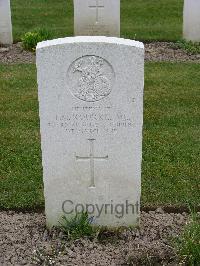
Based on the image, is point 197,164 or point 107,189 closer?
point 107,189

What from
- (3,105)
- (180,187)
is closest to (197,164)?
(180,187)

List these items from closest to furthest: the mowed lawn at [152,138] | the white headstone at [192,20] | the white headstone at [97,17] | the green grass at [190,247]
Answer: the green grass at [190,247]
the mowed lawn at [152,138]
the white headstone at [192,20]
the white headstone at [97,17]

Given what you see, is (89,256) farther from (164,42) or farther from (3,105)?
(164,42)

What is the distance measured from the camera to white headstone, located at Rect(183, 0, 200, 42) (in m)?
10.1

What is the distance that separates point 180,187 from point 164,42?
5936 mm

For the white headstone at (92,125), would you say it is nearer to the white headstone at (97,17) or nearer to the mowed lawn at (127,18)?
the white headstone at (97,17)

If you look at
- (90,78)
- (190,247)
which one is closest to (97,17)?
(90,78)

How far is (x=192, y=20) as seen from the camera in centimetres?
1026

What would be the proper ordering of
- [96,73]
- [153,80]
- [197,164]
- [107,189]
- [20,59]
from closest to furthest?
[96,73]
[107,189]
[197,164]
[153,80]
[20,59]

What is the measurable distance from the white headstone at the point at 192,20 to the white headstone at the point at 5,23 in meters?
3.19

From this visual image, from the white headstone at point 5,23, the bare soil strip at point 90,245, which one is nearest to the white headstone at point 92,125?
the bare soil strip at point 90,245

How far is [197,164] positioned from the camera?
19.1 ft

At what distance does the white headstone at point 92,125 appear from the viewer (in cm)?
397

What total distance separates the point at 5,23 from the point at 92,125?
6.63 meters
